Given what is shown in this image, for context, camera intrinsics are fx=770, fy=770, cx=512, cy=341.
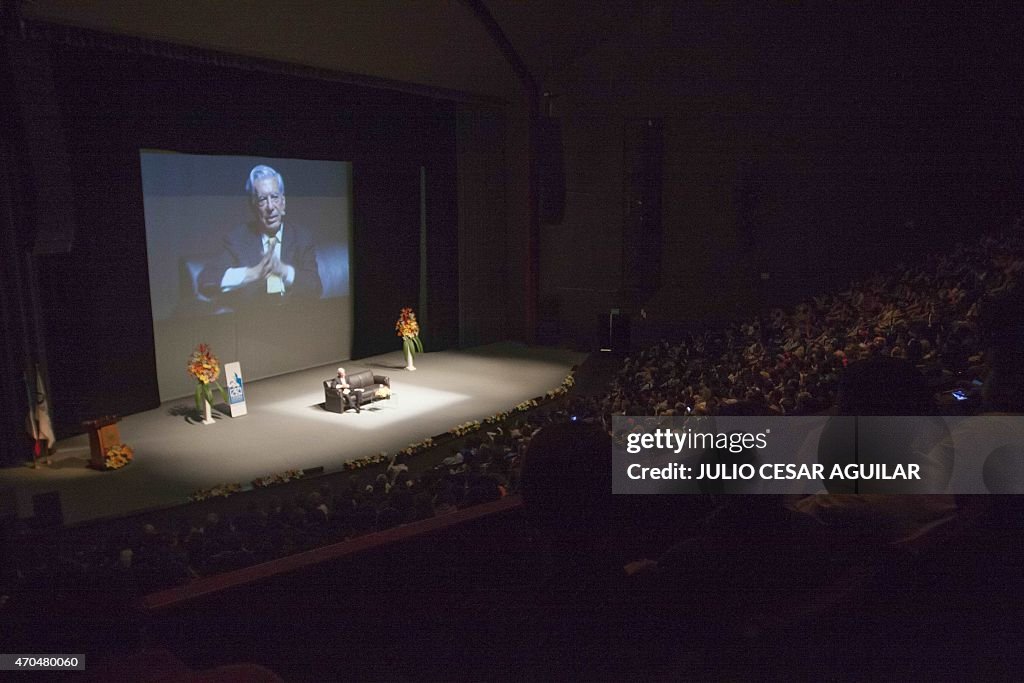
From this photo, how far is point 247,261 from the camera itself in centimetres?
859

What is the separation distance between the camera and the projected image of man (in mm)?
8359

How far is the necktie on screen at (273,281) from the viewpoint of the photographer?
8844 millimetres

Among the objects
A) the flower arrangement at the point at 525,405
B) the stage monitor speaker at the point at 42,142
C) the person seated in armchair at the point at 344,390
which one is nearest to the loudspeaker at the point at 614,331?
the flower arrangement at the point at 525,405

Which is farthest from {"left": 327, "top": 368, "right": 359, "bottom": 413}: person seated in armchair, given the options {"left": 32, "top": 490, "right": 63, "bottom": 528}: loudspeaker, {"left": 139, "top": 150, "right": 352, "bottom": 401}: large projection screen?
{"left": 32, "top": 490, "right": 63, "bottom": 528}: loudspeaker

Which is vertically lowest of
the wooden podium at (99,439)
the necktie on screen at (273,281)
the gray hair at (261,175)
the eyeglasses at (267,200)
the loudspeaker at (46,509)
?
the wooden podium at (99,439)

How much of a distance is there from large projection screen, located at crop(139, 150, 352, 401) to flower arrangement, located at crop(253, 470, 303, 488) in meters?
3.11

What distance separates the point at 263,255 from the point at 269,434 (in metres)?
2.87

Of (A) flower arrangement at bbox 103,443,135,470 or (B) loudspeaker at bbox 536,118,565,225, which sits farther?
(B) loudspeaker at bbox 536,118,565,225

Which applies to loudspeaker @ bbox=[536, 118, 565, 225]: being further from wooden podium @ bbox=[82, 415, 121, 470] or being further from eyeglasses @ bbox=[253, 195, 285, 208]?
wooden podium @ bbox=[82, 415, 121, 470]

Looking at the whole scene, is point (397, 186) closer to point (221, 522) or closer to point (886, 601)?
point (221, 522)

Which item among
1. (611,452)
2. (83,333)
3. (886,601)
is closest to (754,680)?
(886,601)

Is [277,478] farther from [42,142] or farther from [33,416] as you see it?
[42,142]

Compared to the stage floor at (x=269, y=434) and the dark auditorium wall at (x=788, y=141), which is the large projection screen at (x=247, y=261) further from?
the dark auditorium wall at (x=788, y=141)

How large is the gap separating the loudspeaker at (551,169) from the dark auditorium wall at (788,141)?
37cm
